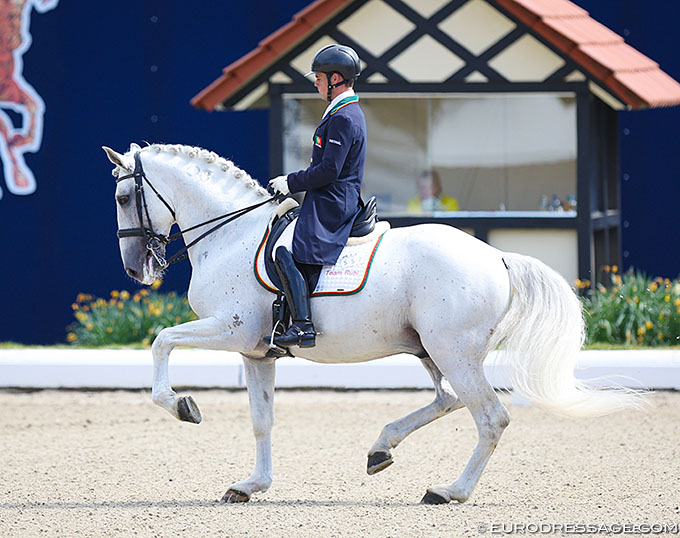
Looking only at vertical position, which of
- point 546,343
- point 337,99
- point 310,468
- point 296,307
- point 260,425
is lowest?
point 310,468

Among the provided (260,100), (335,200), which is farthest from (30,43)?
(335,200)

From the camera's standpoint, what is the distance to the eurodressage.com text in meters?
5.04

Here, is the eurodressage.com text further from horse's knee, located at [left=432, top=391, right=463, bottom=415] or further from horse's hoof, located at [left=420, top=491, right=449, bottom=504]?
horse's knee, located at [left=432, top=391, right=463, bottom=415]

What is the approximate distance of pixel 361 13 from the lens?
439 inches

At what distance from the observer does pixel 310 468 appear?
692 centimetres

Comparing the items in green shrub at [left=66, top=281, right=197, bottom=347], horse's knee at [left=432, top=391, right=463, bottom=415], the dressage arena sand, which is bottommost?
the dressage arena sand

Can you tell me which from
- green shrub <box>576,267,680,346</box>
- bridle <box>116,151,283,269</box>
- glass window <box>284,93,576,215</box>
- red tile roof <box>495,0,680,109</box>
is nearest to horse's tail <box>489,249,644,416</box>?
bridle <box>116,151,283,269</box>

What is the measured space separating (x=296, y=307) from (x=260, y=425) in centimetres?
82

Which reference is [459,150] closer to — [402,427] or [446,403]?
[446,403]

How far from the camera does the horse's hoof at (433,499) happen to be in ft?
18.6

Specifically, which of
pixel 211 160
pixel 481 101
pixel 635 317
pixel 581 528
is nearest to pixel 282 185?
pixel 211 160

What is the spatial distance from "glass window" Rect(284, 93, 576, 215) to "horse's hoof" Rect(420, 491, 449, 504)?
6.23m

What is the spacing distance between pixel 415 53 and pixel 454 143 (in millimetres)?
1168

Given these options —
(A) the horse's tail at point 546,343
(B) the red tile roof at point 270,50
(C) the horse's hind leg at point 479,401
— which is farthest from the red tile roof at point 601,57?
(C) the horse's hind leg at point 479,401
